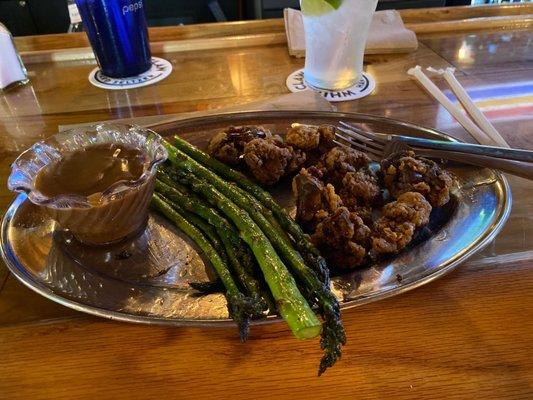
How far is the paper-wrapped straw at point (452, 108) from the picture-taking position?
208 cm

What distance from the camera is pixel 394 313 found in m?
1.28

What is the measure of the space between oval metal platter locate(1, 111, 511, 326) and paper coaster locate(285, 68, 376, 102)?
3.09ft

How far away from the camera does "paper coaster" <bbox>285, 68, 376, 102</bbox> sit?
8.28 feet

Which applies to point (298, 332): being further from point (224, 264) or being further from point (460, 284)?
point (460, 284)

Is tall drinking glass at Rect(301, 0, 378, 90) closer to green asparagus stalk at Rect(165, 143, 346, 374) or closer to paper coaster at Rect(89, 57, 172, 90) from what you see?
paper coaster at Rect(89, 57, 172, 90)

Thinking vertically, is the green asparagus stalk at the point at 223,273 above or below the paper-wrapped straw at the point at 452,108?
above

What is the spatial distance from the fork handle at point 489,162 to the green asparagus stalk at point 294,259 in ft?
2.47

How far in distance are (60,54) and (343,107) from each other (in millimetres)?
1942

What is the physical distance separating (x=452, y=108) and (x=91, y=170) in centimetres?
176

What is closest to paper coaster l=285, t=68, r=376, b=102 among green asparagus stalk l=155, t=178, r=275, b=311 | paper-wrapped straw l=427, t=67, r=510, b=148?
paper-wrapped straw l=427, t=67, r=510, b=148

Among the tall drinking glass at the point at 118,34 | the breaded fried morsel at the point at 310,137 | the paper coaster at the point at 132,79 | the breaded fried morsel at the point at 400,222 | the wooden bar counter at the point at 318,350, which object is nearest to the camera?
the wooden bar counter at the point at 318,350

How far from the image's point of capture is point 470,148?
1.68m

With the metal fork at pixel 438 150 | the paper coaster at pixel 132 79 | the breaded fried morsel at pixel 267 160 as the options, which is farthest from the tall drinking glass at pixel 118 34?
the metal fork at pixel 438 150

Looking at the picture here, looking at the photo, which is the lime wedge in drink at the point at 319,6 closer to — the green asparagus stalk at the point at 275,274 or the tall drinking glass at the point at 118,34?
the tall drinking glass at the point at 118,34
